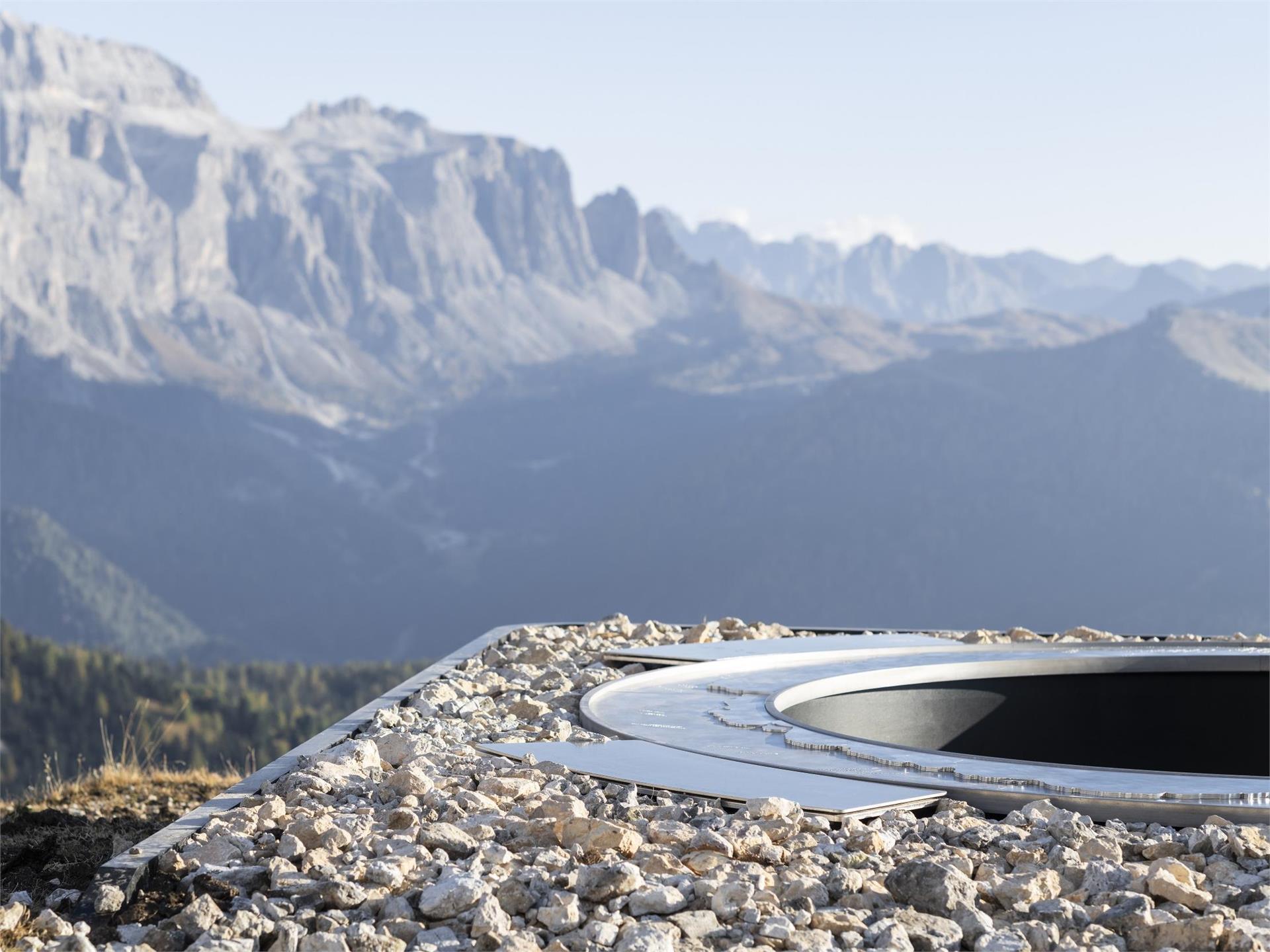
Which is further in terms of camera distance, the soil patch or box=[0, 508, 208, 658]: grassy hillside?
box=[0, 508, 208, 658]: grassy hillside

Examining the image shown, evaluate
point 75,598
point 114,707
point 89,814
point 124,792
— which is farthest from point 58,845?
point 75,598

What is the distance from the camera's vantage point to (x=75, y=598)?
533 ft

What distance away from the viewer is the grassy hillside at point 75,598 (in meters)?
158

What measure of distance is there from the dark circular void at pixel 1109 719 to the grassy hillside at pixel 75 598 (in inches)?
6166

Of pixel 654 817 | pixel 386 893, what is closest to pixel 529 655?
pixel 654 817

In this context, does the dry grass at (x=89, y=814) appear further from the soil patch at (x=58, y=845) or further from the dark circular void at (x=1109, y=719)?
the dark circular void at (x=1109, y=719)

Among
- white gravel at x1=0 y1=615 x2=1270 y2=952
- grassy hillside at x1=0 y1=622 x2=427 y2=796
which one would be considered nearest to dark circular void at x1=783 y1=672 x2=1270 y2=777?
white gravel at x1=0 y1=615 x2=1270 y2=952

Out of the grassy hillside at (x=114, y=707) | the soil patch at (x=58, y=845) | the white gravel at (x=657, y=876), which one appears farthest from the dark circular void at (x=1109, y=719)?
A: the grassy hillside at (x=114, y=707)

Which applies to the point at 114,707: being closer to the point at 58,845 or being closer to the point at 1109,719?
the point at 1109,719

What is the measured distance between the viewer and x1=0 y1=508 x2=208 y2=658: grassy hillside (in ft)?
520

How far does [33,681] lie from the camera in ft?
285

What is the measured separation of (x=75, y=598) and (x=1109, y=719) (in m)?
169

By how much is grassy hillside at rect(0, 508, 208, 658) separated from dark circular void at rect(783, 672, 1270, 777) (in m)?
157

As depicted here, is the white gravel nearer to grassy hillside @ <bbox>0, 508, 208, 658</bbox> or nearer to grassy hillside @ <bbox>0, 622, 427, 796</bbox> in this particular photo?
grassy hillside @ <bbox>0, 622, 427, 796</bbox>
